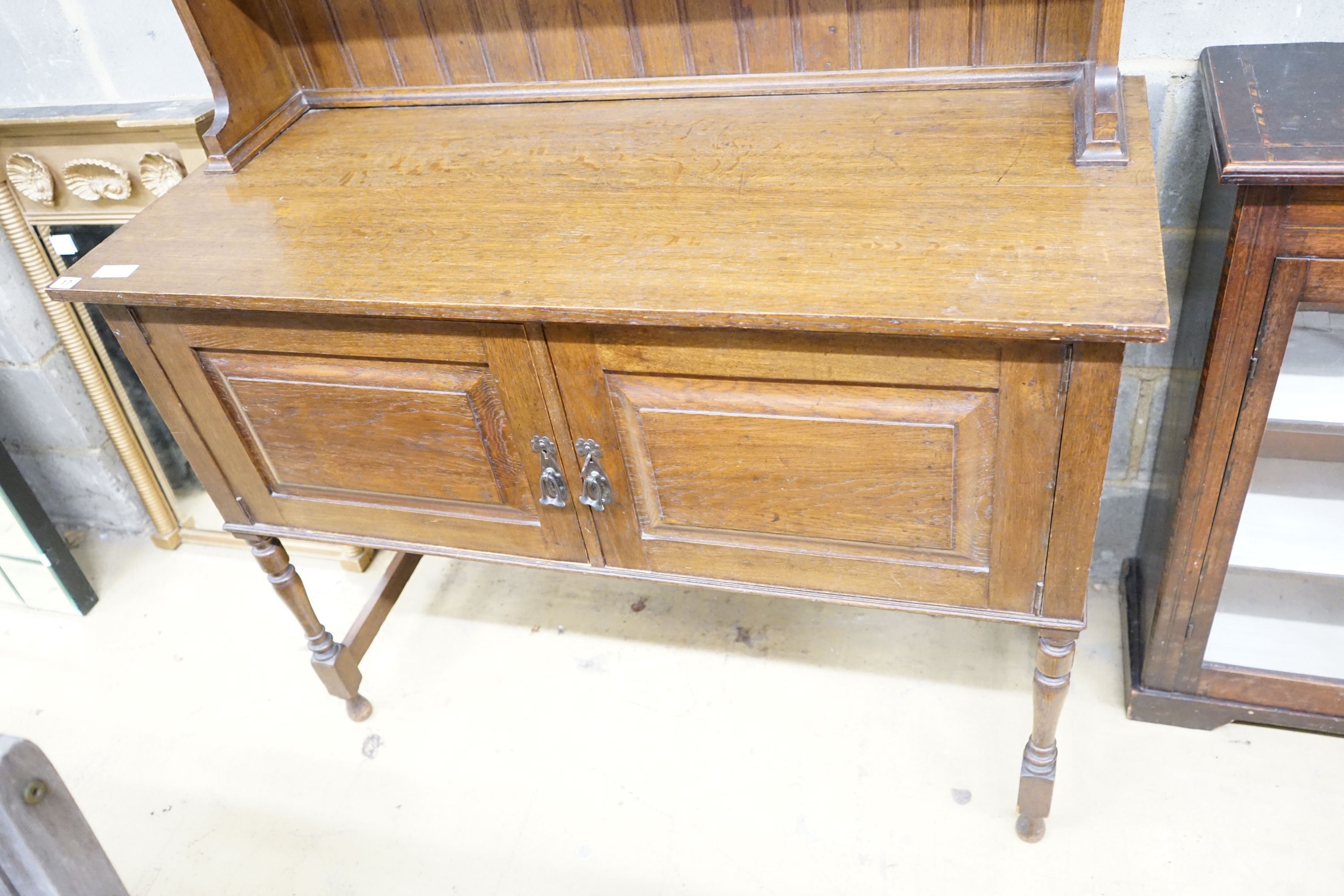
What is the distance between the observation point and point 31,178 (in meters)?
2.09

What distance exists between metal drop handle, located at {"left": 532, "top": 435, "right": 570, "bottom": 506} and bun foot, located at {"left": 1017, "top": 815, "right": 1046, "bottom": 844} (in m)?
0.97

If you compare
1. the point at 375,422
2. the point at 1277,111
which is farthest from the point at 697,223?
the point at 1277,111

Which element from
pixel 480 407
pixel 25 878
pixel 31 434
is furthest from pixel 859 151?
pixel 31 434

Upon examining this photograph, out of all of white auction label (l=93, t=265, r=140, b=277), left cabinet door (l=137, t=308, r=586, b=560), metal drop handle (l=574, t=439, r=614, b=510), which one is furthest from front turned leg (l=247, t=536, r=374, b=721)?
metal drop handle (l=574, t=439, r=614, b=510)

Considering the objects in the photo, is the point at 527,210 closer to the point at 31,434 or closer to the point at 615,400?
the point at 615,400

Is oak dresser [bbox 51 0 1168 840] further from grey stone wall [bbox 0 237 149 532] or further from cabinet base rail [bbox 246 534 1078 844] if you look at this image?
grey stone wall [bbox 0 237 149 532]

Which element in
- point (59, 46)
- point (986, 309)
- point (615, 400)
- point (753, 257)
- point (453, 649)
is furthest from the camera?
point (453, 649)

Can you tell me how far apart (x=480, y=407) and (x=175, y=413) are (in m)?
0.52

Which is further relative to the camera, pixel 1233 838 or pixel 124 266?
pixel 1233 838

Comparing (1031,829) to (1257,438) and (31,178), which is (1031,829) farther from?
(31,178)

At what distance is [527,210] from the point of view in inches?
54.3

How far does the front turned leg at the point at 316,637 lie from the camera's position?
5.98 feet

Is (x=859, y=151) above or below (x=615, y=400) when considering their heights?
above

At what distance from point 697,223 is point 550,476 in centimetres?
40
